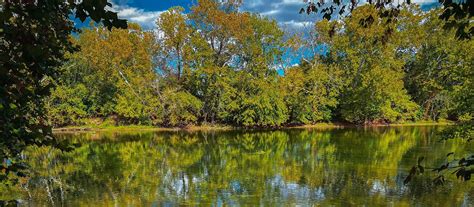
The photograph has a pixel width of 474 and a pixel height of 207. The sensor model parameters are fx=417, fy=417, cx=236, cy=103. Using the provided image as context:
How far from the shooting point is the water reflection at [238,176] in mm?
13461

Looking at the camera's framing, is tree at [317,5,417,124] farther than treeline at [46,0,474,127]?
Yes

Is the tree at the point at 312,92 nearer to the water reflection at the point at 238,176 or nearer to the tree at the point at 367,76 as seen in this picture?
the tree at the point at 367,76

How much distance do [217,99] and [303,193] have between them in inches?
1212

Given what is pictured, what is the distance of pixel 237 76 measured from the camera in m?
44.9

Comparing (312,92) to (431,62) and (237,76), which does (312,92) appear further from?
(431,62)

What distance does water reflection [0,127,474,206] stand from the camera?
44.2 feet


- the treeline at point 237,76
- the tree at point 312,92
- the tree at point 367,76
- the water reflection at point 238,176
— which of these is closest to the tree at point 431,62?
the treeline at point 237,76

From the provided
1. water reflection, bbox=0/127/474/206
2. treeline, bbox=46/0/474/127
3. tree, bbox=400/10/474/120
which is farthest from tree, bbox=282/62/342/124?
water reflection, bbox=0/127/474/206

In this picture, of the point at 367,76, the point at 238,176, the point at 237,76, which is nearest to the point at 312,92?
the point at 367,76

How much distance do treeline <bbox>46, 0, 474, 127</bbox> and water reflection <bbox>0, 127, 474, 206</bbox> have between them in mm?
15793

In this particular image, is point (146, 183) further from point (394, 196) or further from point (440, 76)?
point (440, 76)

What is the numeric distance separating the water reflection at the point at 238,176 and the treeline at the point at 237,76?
15793 mm

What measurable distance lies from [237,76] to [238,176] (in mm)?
28167

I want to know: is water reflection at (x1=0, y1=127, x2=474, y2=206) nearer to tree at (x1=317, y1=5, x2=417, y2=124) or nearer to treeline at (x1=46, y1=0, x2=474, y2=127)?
treeline at (x1=46, y1=0, x2=474, y2=127)
